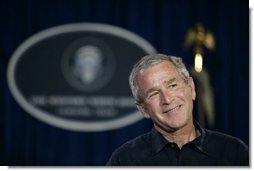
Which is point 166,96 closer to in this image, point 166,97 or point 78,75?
point 166,97

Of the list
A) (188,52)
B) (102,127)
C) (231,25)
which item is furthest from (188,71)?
(102,127)

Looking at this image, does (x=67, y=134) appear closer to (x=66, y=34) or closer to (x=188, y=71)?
(x=66, y=34)

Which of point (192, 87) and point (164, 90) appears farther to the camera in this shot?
point (192, 87)

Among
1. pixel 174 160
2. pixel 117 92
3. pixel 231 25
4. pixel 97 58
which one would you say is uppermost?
pixel 231 25

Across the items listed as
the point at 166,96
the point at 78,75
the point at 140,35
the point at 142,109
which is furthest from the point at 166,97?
the point at 78,75

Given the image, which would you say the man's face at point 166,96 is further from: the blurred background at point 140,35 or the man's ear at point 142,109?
the blurred background at point 140,35

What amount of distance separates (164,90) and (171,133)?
0.23m

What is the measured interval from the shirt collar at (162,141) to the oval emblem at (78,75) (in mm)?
139

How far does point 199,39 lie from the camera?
268cm

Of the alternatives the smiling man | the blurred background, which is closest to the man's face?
the smiling man

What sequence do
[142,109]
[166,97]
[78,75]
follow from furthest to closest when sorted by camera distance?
[78,75] < [142,109] < [166,97]

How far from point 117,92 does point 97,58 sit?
0.22 meters

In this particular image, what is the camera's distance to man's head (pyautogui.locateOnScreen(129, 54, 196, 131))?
247 centimetres

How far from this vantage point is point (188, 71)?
2.61 metres
